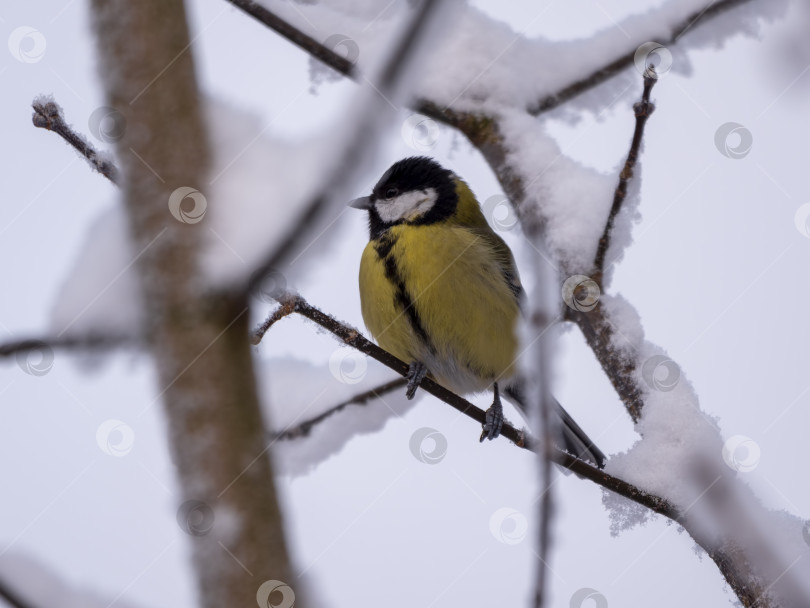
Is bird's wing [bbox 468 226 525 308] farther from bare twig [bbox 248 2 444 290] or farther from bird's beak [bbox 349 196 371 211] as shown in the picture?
bare twig [bbox 248 2 444 290]

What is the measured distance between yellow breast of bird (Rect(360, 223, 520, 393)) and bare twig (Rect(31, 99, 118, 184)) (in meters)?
1.02

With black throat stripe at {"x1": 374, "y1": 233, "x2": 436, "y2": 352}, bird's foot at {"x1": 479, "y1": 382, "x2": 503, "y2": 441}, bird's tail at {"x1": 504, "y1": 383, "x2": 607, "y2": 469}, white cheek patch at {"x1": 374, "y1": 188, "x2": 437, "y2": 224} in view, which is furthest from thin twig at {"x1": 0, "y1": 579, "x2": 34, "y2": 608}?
white cheek patch at {"x1": 374, "y1": 188, "x2": 437, "y2": 224}

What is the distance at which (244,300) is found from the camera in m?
1.11

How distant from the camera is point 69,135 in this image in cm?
144

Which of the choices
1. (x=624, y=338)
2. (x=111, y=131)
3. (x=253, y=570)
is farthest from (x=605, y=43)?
(x=253, y=570)

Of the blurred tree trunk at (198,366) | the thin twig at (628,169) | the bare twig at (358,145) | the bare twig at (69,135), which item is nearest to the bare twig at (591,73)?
the thin twig at (628,169)

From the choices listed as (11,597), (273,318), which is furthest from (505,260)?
(11,597)

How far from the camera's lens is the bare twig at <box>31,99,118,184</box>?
1433 mm

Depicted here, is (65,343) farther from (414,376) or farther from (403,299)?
(403,299)

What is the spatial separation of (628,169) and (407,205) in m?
1.13

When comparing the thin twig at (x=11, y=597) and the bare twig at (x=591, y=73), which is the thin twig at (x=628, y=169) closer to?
the bare twig at (x=591, y=73)

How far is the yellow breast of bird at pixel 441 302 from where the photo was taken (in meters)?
2.33

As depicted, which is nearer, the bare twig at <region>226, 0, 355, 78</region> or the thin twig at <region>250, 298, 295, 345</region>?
the thin twig at <region>250, 298, 295, 345</region>

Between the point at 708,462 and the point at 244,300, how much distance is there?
806mm
